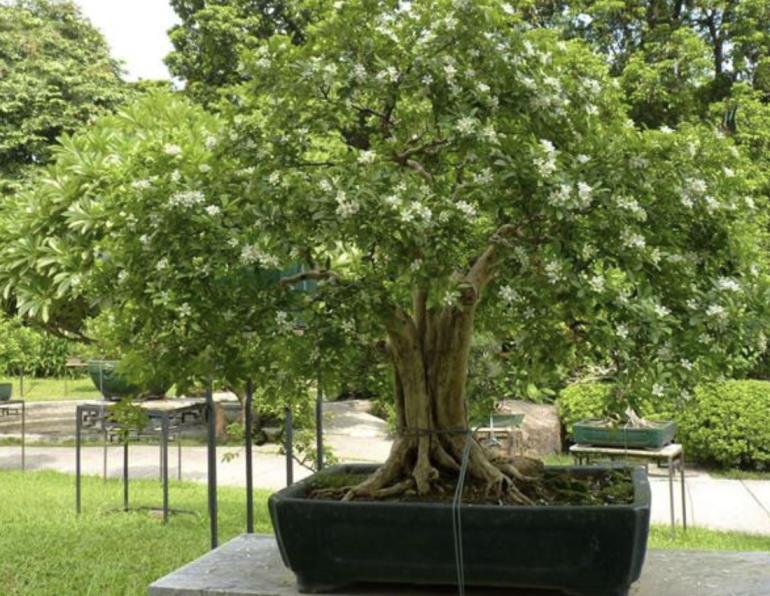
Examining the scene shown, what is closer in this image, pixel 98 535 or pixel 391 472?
pixel 391 472

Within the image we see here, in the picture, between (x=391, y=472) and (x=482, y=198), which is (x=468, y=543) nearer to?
(x=391, y=472)

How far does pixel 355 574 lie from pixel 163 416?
381 centimetres

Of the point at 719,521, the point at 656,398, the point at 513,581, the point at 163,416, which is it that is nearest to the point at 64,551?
the point at 163,416

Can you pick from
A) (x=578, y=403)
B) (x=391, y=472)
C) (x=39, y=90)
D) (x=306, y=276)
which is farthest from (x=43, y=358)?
(x=306, y=276)

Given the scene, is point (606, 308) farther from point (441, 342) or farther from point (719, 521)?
point (719, 521)

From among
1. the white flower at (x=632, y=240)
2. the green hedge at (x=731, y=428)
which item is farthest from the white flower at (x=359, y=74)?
the green hedge at (x=731, y=428)

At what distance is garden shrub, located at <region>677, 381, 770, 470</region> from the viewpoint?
27.9 feet

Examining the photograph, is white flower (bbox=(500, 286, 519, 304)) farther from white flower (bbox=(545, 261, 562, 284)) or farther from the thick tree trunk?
the thick tree trunk

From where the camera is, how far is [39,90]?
1689 cm

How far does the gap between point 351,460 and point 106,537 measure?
3.97 metres

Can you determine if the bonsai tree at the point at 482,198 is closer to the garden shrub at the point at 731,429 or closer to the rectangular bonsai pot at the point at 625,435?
the rectangular bonsai pot at the point at 625,435

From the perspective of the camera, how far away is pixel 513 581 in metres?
1.96

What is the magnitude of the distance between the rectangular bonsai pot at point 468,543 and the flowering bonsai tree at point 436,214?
0.18 m

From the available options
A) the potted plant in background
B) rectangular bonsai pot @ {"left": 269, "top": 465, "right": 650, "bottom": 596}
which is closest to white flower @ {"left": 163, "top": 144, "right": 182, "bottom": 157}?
the potted plant in background
